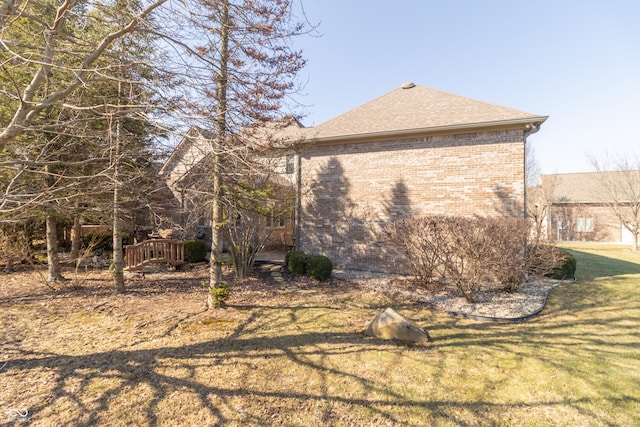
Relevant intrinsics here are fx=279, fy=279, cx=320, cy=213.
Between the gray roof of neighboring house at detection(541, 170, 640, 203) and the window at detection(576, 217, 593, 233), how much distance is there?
164 centimetres

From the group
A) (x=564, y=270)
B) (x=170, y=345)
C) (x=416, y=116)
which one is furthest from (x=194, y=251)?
(x=564, y=270)

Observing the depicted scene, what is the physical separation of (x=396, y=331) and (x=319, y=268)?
4354 mm

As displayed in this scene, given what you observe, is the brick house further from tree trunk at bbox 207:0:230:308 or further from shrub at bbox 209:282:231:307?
shrub at bbox 209:282:231:307

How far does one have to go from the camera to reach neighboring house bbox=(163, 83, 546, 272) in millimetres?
8688


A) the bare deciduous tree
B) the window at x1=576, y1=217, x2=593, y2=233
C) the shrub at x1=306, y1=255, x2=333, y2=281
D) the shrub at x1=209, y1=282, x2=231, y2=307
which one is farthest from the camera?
the window at x1=576, y1=217, x2=593, y2=233

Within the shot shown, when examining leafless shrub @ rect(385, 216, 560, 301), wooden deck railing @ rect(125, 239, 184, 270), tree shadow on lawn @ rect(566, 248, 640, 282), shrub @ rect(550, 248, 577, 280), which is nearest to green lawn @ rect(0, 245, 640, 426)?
leafless shrub @ rect(385, 216, 560, 301)

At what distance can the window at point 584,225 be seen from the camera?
24.9m

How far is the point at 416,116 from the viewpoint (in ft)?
33.3

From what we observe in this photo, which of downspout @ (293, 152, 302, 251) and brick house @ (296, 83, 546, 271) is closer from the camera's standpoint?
brick house @ (296, 83, 546, 271)

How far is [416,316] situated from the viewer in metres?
6.17

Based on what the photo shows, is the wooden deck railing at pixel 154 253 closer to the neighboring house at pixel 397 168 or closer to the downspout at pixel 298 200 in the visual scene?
the neighboring house at pixel 397 168

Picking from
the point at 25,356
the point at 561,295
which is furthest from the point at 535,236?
the point at 25,356

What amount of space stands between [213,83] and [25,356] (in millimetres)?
5435

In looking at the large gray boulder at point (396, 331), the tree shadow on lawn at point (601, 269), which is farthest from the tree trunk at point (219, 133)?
the tree shadow on lawn at point (601, 269)
